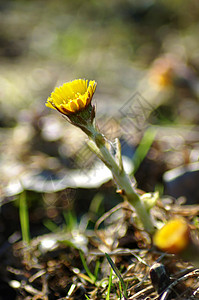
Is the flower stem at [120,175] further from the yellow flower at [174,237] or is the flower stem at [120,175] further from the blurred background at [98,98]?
the blurred background at [98,98]

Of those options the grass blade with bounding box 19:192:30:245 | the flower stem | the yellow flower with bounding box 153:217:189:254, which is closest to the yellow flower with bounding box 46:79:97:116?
the flower stem

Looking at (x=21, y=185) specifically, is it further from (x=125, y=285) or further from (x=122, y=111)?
(x=122, y=111)

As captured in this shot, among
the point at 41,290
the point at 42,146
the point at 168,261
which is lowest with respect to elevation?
the point at 168,261

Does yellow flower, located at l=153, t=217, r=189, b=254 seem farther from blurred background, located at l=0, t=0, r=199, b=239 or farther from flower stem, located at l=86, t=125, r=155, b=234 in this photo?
blurred background, located at l=0, t=0, r=199, b=239

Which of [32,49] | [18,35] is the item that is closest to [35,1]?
[18,35]

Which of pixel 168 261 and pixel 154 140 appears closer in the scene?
pixel 168 261
